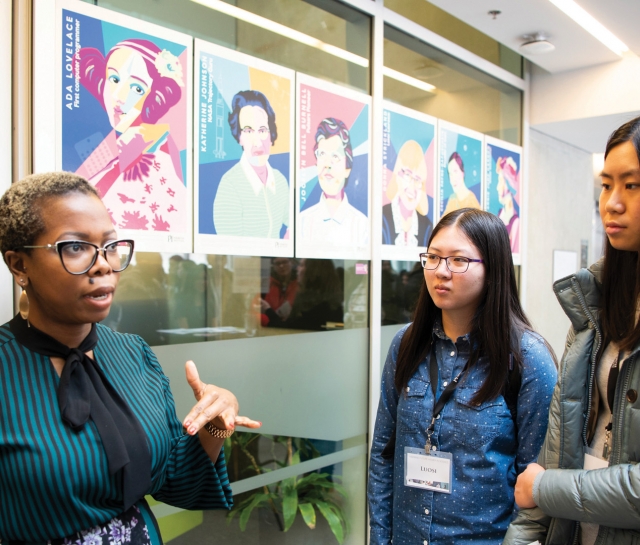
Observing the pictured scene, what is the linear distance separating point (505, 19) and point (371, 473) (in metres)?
3.30

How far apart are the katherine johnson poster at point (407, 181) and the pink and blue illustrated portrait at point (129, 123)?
1542mm

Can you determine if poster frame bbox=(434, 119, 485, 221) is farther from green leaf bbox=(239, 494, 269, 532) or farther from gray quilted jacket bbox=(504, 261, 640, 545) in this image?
gray quilted jacket bbox=(504, 261, 640, 545)

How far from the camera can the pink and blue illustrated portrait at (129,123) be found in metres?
2.20

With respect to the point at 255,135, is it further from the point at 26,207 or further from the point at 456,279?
the point at 26,207

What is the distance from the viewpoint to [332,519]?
3.37m

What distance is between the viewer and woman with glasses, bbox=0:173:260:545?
1210mm

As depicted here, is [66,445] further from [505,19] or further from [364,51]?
[505,19]

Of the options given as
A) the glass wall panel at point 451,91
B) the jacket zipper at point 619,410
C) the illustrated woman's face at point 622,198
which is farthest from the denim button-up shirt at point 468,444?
the glass wall panel at point 451,91

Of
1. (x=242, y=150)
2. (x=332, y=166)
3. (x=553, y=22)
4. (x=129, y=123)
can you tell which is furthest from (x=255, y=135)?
(x=553, y=22)

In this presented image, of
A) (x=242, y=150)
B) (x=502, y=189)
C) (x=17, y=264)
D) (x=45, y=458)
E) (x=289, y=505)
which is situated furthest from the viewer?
(x=502, y=189)

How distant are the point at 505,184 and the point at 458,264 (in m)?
3.23

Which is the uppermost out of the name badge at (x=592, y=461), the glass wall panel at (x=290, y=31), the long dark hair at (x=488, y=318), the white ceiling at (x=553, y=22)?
the white ceiling at (x=553, y=22)

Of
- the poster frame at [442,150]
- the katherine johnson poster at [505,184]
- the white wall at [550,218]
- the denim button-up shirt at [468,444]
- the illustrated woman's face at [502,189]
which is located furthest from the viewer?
the white wall at [550,218]

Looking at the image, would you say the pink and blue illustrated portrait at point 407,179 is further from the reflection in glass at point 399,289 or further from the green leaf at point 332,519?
the green leaf at point 332,519
